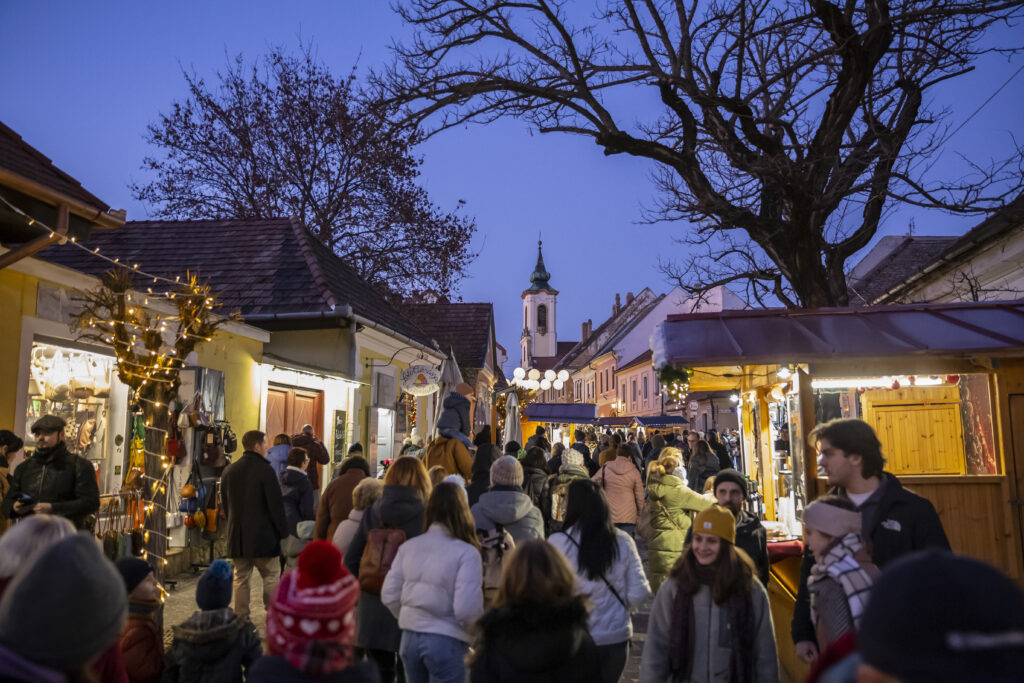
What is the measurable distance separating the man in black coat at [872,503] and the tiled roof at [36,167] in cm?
776

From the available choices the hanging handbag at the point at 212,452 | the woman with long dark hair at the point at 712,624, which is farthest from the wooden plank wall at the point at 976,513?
the hanging handbag at the point at 212,452

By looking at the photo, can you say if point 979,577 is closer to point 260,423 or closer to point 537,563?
point 537,563

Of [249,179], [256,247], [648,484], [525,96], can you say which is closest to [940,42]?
[525,96]

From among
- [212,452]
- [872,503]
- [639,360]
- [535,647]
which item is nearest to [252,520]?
[212,452]

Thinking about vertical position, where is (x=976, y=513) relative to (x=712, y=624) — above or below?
above

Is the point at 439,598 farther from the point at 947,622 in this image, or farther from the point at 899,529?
the point at 947,622

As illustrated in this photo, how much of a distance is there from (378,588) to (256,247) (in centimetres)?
1320

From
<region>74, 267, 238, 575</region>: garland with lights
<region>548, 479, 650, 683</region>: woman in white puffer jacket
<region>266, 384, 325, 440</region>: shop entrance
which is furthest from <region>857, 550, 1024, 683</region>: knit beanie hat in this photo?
<region>266, 384, 325, 440</region>: shop entrance

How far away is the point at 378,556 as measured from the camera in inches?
198

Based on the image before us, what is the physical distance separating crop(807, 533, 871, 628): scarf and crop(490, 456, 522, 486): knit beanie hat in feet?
8.20

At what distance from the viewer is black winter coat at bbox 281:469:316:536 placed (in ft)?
27.8

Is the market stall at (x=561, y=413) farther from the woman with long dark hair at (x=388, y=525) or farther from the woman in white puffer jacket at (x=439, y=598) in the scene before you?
the woman in white puffer jacket at (x=439, y=598)

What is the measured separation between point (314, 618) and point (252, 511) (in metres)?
5.16

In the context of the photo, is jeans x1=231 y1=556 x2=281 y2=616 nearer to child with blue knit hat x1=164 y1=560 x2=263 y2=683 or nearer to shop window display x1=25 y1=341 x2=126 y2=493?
shop window display x1=25 y1=341 x2=126 y2=493
